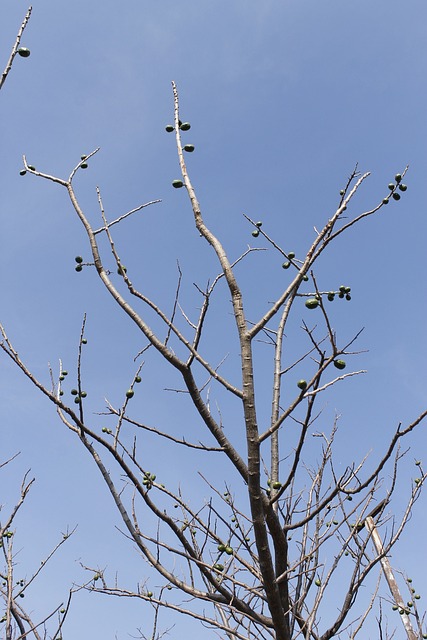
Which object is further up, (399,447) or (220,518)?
(399,447)

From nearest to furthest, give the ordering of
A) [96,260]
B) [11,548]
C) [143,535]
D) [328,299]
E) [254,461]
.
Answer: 1. [254,461]
2. [96,260]
3. [143,535]
4. [328,299]
5. [11,548]

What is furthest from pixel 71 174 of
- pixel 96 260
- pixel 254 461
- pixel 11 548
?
pixel 11 548

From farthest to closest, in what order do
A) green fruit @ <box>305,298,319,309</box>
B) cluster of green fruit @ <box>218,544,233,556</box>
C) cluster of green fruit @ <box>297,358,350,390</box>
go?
cluster of green fruit @ <box>218,544,233,556</box> < green fruit @ <box>305,298,319,309</box> < cluster of green fruit @ <box>297,358,350,390</box>

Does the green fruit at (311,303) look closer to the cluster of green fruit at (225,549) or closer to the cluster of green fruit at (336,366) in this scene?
the cluster of green fruit at (336,366)

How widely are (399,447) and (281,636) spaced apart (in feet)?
5.34

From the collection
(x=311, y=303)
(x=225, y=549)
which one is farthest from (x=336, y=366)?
(x=225, y=549)

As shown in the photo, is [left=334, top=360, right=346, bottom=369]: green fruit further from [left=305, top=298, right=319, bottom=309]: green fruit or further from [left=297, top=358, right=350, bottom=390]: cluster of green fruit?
[left=305, top=298, right=319, bottom=309]: green fruit

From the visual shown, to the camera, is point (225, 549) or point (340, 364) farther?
point (225, 549)

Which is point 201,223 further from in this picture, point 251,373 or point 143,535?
point 143,535

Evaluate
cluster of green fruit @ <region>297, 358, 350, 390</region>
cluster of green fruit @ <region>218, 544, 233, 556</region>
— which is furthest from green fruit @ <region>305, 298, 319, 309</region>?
cluster of green fruit @ <region>218, 544, 233, 556</region>

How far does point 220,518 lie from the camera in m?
4.39

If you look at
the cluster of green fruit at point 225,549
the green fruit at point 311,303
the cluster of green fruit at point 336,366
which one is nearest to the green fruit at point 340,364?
the cluster of green fruit at point 336,366

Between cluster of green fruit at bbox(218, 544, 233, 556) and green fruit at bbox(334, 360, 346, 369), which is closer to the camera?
green fruit at bbox(334, 360, 346, 369)

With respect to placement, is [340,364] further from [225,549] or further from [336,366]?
[225,549]
